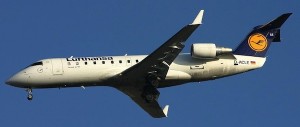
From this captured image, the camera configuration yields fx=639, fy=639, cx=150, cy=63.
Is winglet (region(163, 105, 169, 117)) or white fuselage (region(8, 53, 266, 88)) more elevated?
white fuselage (region(8, 53, 266, 88))

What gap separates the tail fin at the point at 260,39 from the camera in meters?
37.1

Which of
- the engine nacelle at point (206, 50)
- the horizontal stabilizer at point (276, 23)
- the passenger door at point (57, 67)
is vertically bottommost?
the passenger door at point (57, 67)

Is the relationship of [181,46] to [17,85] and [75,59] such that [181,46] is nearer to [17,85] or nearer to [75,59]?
[75,59]

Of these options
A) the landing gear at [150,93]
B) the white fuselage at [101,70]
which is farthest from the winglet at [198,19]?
the landing gear at [150,93]

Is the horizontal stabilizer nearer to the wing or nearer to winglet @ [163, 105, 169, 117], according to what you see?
the wing

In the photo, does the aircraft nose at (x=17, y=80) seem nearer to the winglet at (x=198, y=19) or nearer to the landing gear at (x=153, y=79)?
the landing gear at (x=153, y=79)

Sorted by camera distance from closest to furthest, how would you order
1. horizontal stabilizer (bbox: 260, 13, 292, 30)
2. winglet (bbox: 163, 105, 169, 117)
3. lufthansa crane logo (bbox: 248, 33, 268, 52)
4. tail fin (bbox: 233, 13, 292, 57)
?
horizontal stabilizer (bbox: 260, 13, 292, 30) → tail fin (bbox: 233, 13, 292, 57) → lufthansa crane logo (bbox: 248, 33, 268, 52) → winglet (bbox: 163, 105, 169, 117)

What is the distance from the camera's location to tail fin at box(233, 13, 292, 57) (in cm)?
3712

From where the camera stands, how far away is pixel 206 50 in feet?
116

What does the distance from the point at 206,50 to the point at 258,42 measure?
3.91 metres

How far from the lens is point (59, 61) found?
3562cm

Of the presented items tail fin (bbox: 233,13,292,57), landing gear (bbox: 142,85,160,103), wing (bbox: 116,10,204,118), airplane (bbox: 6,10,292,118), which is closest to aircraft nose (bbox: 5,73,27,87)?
airplane (bbox: 6,10,292,118)

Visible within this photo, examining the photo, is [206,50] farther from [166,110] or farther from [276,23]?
[166,110]

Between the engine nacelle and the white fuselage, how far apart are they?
0.49 m
